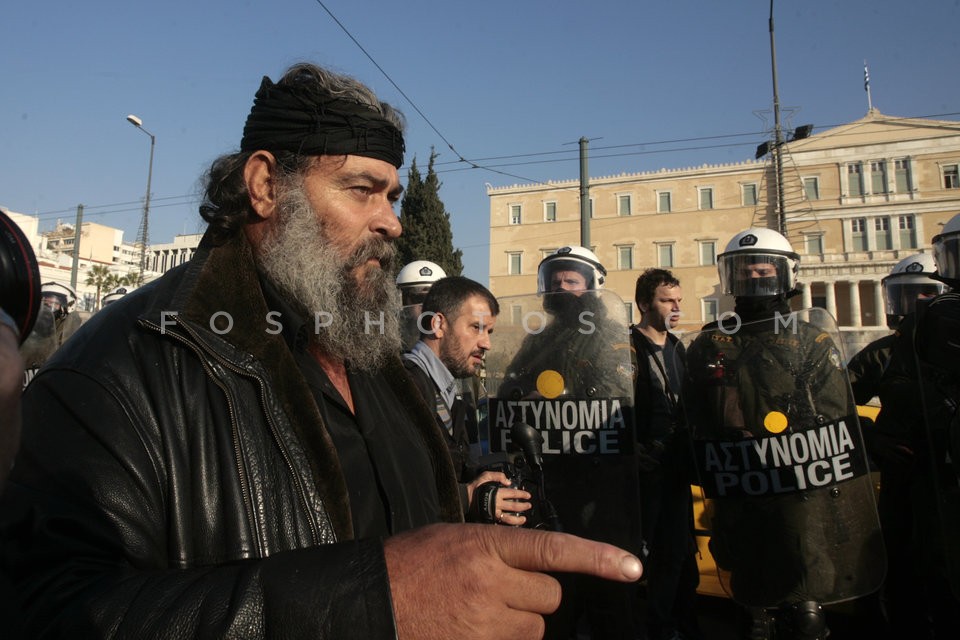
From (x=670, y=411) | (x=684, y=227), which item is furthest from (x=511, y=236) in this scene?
(x=670, y=411)


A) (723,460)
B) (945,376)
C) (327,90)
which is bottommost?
(723,460)


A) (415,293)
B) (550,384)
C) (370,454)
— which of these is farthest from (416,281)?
(370,454)

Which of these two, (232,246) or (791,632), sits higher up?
(232,246)

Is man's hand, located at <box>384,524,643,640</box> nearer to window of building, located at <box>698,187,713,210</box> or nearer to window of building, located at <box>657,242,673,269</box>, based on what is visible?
window of building, located at <box>657,242,673,269</box>

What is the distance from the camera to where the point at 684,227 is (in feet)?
157

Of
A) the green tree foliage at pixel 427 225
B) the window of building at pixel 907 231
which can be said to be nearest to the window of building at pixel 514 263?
the green tree foliage at pixel 427 225

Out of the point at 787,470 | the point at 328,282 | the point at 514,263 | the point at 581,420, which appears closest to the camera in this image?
the point at 328,282

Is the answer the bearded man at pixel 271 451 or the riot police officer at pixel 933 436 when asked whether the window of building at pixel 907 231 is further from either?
the bearded man at pixel 271 451

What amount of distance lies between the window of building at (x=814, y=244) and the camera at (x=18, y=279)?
5300cm

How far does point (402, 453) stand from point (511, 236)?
51571 millimetres

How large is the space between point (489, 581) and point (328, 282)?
3.66 ft

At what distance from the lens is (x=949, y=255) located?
10.7 feet

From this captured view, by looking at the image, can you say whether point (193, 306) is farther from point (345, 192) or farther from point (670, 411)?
point (670, 411)

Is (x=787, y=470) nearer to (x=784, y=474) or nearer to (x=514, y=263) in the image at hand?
(x=784, y=474)
